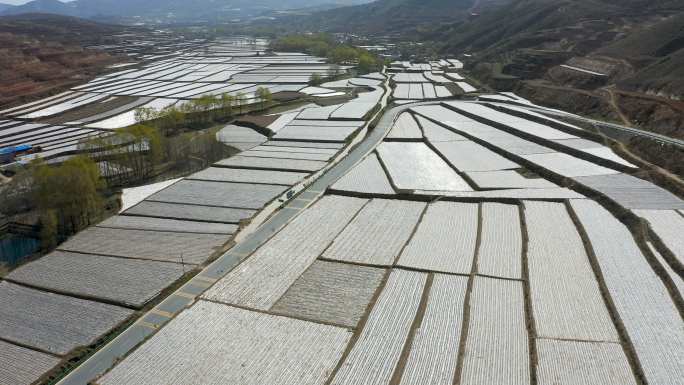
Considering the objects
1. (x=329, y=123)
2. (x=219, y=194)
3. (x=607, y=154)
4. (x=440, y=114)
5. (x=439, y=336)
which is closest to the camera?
(x=439, y=336)

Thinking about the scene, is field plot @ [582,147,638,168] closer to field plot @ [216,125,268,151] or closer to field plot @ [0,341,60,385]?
field plot @ [216,125,268,151]

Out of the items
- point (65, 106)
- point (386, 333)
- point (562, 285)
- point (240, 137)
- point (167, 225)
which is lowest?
point (386, 333)

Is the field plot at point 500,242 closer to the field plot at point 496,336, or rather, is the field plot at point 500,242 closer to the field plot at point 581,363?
the field plot at point 496,336

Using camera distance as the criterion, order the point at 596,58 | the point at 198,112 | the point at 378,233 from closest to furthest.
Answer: the point at 378,233 < the point at 198,112 < the point at 596,58

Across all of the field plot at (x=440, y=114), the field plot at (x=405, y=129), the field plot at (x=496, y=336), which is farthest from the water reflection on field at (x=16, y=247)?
the field plot at (x=440, y=114)

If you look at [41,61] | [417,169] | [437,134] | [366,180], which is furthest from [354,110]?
[41,61]

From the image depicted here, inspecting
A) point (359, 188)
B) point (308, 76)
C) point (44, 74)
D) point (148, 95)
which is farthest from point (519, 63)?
point (44, 74)

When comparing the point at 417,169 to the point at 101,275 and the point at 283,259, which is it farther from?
the point at 101,275
